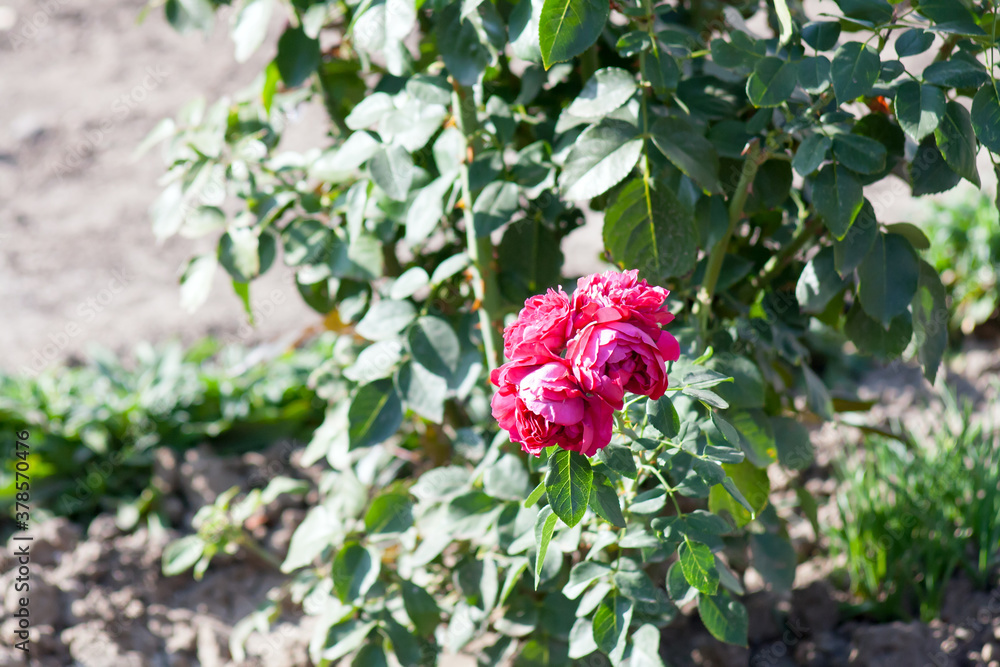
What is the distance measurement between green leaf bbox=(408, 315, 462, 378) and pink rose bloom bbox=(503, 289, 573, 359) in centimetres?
47

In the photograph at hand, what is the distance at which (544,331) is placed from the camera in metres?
0.80

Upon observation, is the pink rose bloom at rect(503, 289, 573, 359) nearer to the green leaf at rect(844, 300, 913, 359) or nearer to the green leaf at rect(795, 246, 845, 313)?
the green leaf at rect(795, 246, 845, 313)

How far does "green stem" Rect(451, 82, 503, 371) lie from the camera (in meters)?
1.29

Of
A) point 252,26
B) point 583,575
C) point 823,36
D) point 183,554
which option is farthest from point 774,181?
point 183,554

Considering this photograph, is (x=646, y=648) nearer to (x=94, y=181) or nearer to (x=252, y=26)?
(x=252, y=26)

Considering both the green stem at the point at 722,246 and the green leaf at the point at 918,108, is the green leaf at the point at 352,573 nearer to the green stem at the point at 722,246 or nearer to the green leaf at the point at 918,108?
the green stem at the point at 722,246

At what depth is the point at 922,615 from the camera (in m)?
1.64

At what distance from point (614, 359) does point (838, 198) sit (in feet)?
1.61

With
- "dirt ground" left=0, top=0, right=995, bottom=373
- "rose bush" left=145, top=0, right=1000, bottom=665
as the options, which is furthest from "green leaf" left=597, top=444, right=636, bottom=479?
"dirt ground" left=0, top=0, right=995, bottom=373

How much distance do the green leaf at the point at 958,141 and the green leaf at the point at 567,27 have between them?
456mm

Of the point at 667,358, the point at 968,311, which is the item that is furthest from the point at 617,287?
the point at 968,311

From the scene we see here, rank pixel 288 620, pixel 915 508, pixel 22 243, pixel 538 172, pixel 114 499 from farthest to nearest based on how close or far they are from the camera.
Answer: pixel 22 243
pixel 114 499
pixel 288 620
pixel 915 508
pixel 538 172

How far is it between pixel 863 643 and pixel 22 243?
165 inches

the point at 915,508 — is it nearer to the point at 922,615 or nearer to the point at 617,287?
the point at 922,615
